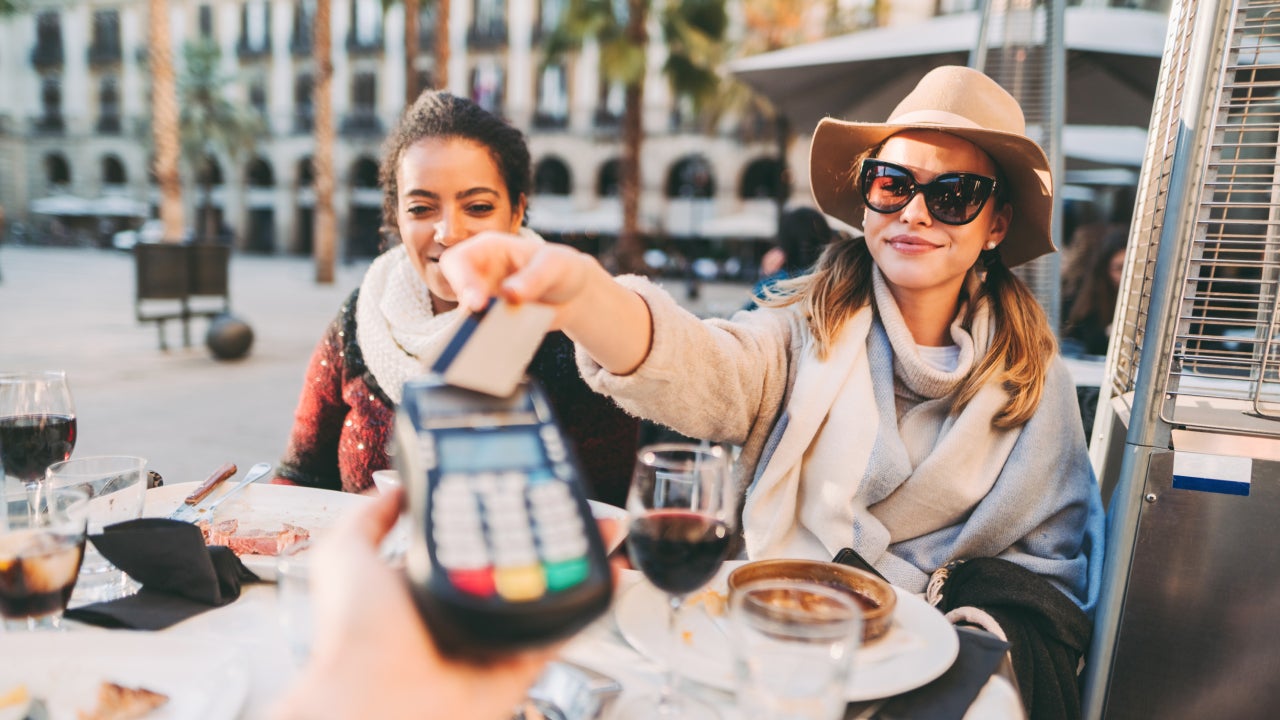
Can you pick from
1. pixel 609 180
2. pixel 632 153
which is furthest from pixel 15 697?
pixel 609 180

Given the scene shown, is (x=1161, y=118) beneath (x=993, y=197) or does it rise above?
above

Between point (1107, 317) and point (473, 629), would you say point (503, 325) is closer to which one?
point (473, 629)

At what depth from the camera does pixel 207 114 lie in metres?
35.9

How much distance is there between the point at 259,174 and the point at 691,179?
79.3ft

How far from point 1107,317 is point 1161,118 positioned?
3.19m

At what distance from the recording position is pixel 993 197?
6.61 feet

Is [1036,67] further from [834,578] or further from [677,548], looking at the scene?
[677,548]

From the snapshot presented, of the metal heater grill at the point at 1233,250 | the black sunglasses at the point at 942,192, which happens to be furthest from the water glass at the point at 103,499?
the metal heater grill at the point at 1233,250

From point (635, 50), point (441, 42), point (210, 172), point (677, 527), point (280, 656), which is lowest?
point (280, 656)

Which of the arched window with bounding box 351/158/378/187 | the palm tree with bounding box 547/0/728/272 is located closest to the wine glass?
the palm tree with bounding box 547/0/728/272

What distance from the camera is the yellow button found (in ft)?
2.26

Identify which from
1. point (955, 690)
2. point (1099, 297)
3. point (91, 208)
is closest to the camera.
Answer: point (955, 690)

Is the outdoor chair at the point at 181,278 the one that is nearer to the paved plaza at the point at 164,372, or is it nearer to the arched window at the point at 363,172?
the paved plaza at the point at 164,372

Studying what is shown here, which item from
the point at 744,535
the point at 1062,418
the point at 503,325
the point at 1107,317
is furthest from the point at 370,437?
the point at 1107,317
